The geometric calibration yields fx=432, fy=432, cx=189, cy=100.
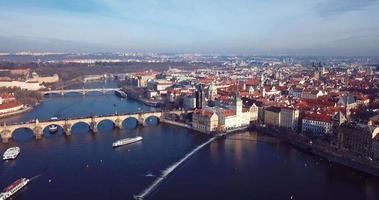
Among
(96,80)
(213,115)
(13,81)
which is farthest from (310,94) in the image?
(96,80)

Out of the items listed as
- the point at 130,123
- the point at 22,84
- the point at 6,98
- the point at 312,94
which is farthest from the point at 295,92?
the point at 22,84

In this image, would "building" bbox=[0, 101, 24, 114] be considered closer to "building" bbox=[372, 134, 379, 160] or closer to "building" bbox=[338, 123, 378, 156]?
"building" bbox=[338, 123, 378, 156]

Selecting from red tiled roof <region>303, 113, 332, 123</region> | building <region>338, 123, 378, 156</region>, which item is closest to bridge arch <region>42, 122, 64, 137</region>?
red tiled roof <region>303, 113, 332, 123</region>

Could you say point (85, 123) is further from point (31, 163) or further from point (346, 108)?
point (346, 108)

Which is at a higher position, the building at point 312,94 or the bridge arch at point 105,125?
the building at point 312,94

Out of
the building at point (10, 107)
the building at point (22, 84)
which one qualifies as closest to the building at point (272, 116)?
the building at point (10, 107)

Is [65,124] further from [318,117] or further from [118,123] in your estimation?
[318,117]

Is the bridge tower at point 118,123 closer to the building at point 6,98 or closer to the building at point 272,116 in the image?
the building at point 272,116
